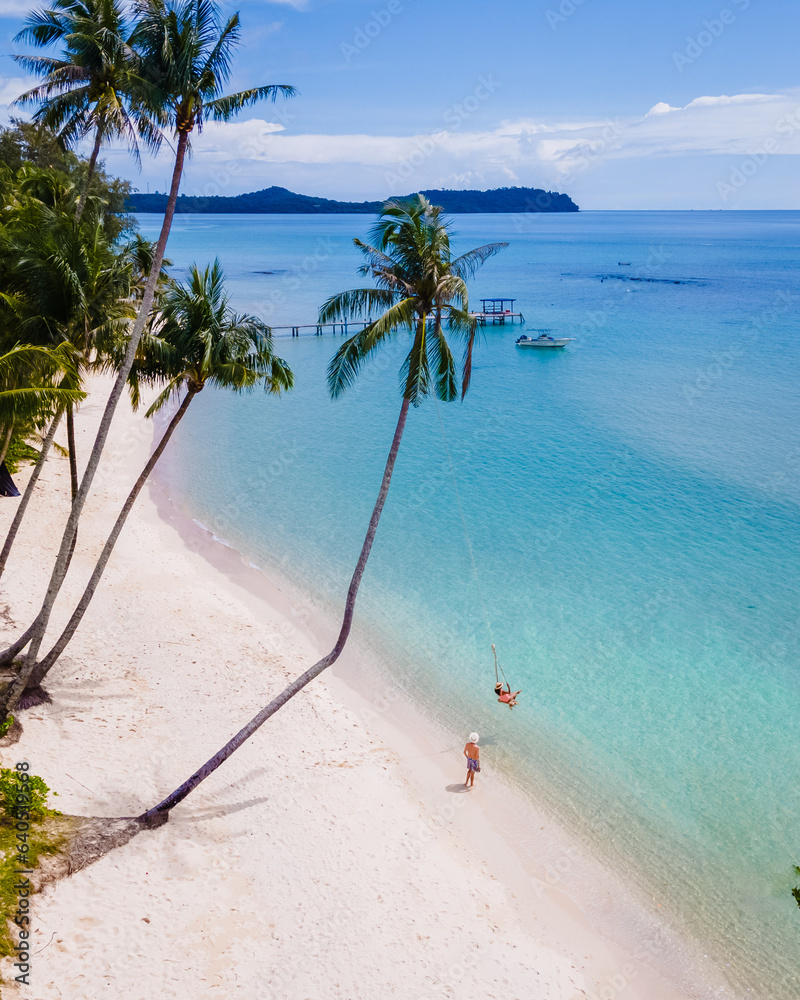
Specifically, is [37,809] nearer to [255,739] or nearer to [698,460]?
[255,739]

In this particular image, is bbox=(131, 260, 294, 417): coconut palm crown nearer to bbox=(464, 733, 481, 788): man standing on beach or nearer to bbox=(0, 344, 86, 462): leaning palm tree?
bbox=(0, 344, 86, 462): leaning palm tree

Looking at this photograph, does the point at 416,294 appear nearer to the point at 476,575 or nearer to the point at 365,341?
the point at 365,341

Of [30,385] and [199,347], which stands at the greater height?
[199,347]

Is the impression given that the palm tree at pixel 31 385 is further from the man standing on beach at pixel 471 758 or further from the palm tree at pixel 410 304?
the man standing on beach at pixel 471 758

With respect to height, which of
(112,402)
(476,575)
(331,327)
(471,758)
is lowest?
(471,758)

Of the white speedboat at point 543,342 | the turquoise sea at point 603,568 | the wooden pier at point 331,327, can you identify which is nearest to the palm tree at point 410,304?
the turquoise sea at point 603,568

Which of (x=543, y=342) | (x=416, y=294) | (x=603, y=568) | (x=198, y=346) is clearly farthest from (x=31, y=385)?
(x=543, y=342)

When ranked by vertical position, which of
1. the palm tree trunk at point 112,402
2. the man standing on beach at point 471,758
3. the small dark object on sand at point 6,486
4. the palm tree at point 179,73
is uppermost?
the palm tree at point 179,73
